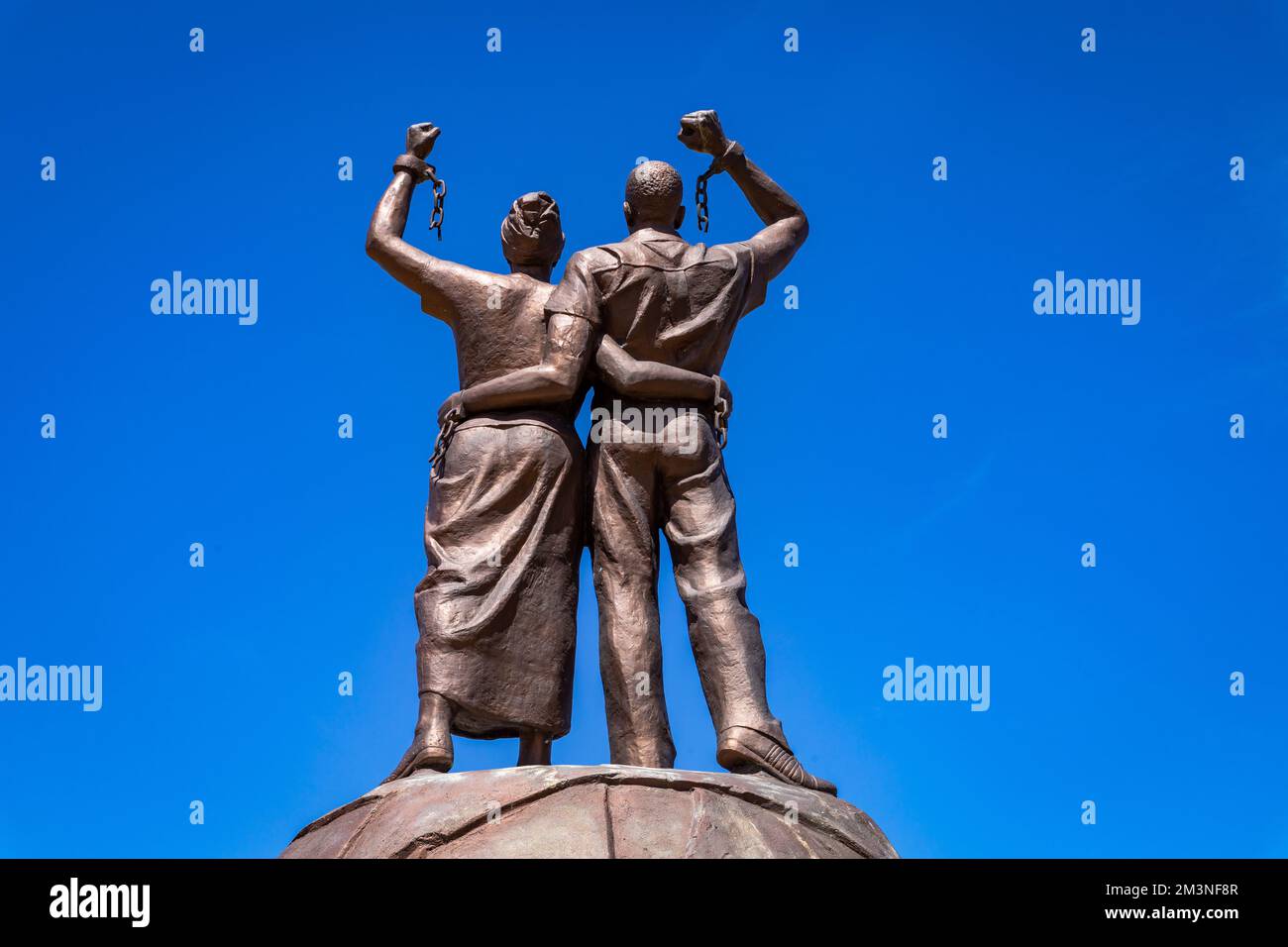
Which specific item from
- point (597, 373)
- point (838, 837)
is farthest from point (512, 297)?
point (838, 837)

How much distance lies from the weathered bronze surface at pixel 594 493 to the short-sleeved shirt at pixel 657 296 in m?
0.01

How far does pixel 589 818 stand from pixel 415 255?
3.57 metres

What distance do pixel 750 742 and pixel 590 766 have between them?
3.32ft

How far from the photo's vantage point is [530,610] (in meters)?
9.83

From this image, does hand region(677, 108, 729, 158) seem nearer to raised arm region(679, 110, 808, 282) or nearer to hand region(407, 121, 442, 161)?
raised arm region(679, 110, 808, 282)

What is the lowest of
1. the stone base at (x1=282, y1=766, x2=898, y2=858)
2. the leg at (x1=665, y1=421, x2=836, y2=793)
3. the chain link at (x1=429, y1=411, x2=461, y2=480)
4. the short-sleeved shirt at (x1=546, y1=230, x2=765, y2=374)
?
the stone base at (x1=282, y1=766, x2=898, y2=858)

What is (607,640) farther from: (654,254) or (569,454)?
(654,254)

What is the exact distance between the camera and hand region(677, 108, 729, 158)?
10.6 meters

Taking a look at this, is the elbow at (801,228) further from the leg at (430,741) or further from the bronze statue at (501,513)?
the leg at (430,741)

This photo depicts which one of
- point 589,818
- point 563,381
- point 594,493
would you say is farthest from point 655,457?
point 589,818

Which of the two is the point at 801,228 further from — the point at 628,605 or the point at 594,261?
the point at 628,605

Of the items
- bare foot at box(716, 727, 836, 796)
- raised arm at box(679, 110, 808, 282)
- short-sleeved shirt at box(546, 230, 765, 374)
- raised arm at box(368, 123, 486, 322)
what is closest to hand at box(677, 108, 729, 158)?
raised arm at box(679, 110, 808, 282)

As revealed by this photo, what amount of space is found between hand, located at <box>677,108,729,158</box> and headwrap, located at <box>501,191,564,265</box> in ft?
2.77

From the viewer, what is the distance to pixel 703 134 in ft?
34.7
